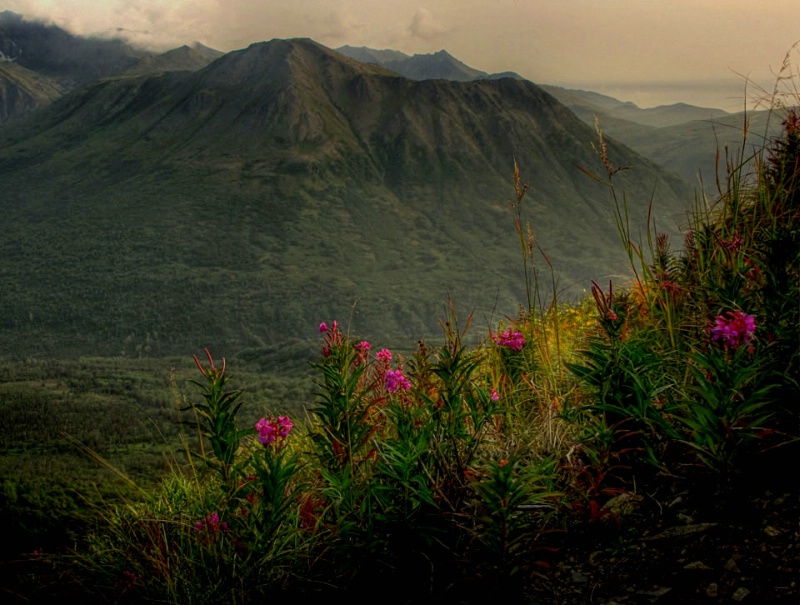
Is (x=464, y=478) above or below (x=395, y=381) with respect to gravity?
below

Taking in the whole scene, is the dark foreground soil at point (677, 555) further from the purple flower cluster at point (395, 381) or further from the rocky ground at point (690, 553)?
the purple flower cluster at point (395, 381)

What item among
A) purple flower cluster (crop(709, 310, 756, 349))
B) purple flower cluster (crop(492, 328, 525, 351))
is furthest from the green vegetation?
purple flower cluster (crop(492, 328, 525, 351))

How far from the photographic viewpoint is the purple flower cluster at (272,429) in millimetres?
2660

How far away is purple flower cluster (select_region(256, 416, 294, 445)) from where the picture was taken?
2.66 meters

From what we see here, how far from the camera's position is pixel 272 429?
2713 millimetres

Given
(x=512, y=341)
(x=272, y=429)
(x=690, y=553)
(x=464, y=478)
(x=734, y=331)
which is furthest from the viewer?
(x=512, y=341)

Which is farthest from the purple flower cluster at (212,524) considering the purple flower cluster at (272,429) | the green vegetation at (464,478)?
the purple flower cluster at (272,429)

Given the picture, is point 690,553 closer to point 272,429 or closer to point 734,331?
point 734,331

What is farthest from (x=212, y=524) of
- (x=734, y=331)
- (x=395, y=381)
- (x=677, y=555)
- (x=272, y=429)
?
(x=734, y=331)

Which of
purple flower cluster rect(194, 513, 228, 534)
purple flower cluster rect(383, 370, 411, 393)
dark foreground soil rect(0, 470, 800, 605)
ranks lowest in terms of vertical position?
purple flower cluster rect(194, 513, 228, 534)

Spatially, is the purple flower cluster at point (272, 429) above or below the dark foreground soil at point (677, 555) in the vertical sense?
above

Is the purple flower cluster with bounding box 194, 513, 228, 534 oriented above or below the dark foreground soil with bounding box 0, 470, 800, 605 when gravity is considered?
below

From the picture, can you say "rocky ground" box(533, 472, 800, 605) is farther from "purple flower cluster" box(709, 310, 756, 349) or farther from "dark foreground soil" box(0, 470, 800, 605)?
"purple flower cluster" box(709, 310, 756, 349)

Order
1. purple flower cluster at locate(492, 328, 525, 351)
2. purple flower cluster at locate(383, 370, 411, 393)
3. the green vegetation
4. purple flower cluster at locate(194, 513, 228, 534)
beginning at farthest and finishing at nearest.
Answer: purple flower cluster at locate(492, 328, 525, 351) → purple flower cluster at locate(383, 370, 411, 393) → purple flower cluster at locate(194, 513, 228, 534) → the green vegetation
